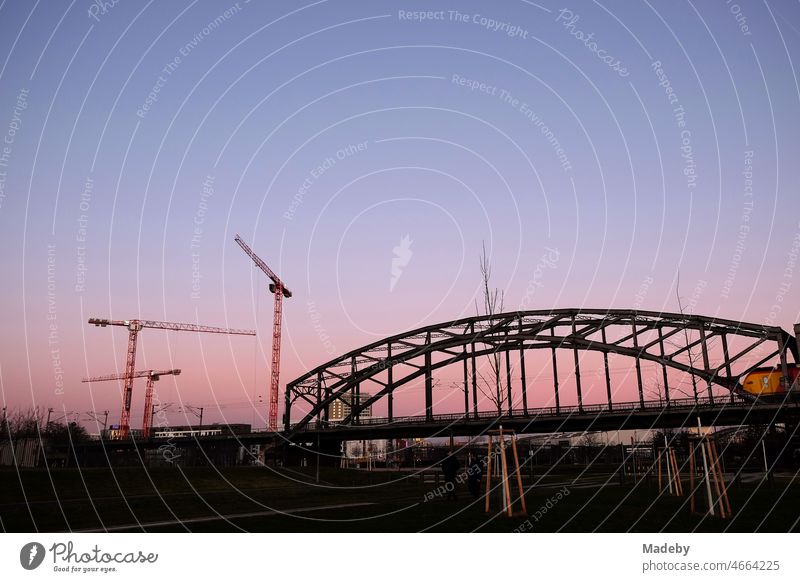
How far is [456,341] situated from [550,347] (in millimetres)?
11982

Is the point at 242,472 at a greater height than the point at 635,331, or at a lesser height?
lesser

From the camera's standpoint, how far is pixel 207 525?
538 inches

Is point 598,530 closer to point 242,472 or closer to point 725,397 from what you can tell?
point 242,472

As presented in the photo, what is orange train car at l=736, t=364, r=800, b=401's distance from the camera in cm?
5905
